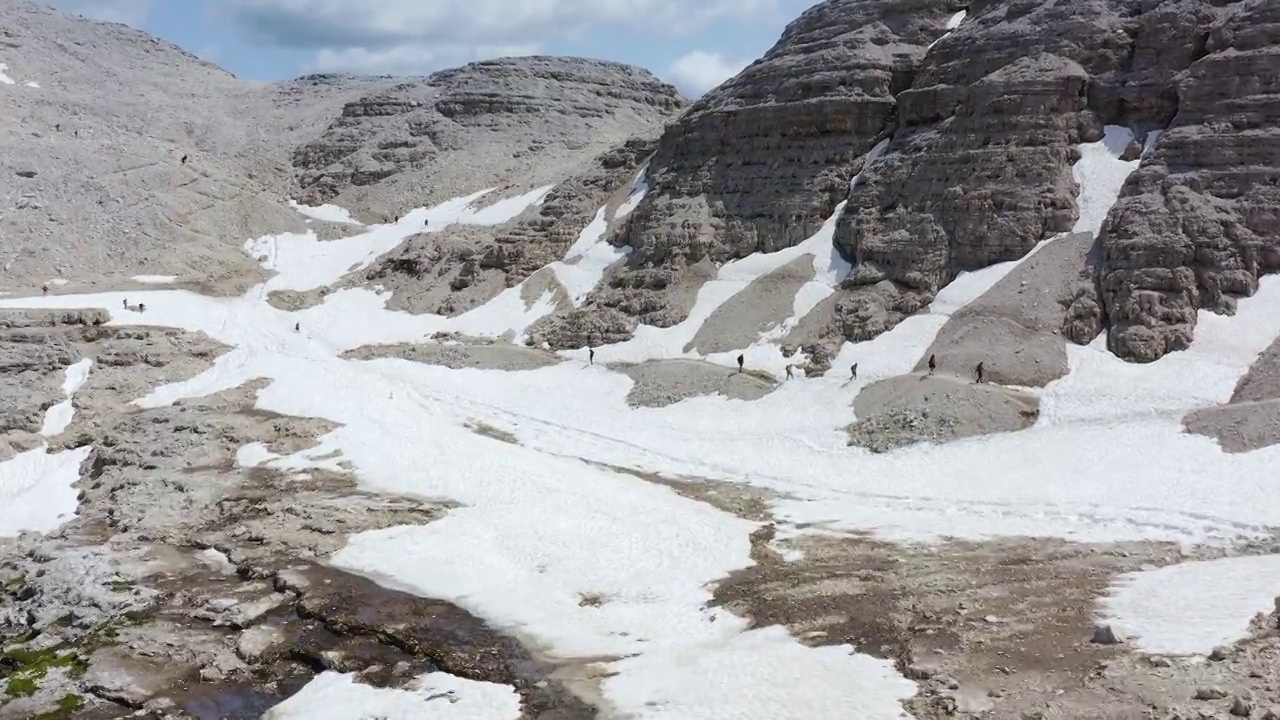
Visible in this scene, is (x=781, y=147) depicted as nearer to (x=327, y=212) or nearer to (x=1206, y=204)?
(x=1206, y=204)

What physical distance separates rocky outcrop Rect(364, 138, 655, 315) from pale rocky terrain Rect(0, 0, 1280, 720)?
276mm

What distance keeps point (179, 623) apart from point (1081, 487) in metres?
25.0

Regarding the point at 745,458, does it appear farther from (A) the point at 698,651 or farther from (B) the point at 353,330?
(B) the point at 353,330

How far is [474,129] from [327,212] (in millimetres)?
17215

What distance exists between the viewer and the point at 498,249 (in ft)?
193

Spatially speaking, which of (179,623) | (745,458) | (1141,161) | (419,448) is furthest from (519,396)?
(1141,161)

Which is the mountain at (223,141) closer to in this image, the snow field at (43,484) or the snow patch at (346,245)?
the snow patch at (346,245)

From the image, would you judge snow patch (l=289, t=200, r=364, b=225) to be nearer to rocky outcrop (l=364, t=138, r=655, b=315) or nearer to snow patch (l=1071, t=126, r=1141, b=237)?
rocky outcrop (l=364, t=138, r=655, b=315)

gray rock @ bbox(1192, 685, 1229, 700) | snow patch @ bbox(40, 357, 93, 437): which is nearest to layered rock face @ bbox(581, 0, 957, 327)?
snow patch @ bbox(40, 357, 93, 437)

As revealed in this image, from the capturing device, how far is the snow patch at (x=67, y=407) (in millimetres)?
38156

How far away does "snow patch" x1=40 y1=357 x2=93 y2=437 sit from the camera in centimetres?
3816

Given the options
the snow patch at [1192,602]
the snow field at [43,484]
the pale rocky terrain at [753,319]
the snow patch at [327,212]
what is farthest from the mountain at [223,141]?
the snow patch at [1192,602]

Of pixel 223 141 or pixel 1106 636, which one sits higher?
pixel 223 141

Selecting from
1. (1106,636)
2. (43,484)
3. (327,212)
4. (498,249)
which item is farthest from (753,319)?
(327,212)
